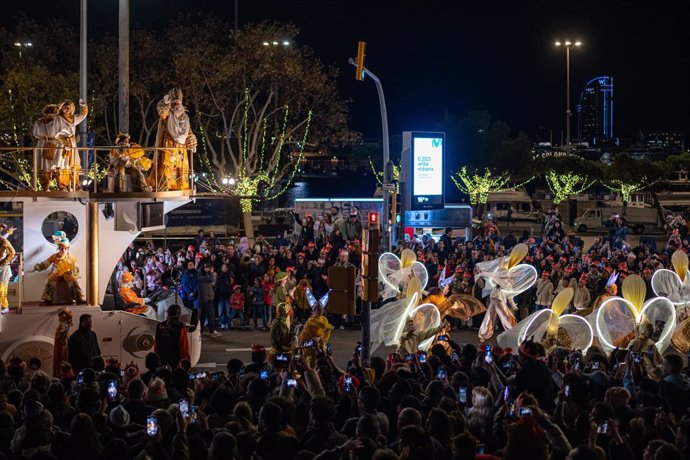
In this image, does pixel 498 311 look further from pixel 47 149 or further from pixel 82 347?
pixel 47 149

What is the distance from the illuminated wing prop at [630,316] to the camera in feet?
46.9

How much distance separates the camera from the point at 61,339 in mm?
13250

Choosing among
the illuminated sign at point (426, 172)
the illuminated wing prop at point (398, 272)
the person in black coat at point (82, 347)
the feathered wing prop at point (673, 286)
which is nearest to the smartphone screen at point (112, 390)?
the person in black coat at point (82, 347)

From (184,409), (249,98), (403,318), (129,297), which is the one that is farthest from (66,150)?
(249,98)

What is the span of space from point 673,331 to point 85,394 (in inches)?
371

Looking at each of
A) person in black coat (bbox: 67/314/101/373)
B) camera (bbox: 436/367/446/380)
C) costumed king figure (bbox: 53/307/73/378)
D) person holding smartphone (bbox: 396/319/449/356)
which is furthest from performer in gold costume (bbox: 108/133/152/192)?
camera (bbox: 436/367/446/380)

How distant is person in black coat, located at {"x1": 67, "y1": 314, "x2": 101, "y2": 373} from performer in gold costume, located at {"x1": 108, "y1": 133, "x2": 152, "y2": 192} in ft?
8.94

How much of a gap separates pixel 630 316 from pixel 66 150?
8.83m

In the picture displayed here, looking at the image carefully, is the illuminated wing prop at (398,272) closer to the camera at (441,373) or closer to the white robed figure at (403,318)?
the white robed figure at (403,318)

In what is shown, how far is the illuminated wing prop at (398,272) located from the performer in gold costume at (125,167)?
5699mm

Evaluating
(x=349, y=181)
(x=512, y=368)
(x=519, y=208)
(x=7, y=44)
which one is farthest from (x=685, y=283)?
(x=349, y=181)

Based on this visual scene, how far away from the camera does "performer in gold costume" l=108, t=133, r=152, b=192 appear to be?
48.4 ft

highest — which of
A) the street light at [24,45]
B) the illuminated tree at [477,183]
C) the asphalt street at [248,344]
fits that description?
the street light at [24,45]

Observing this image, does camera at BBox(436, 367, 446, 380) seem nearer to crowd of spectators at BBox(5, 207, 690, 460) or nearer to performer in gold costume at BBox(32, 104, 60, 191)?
crowd of spectators at BBox(5, 207, 690, 460)
